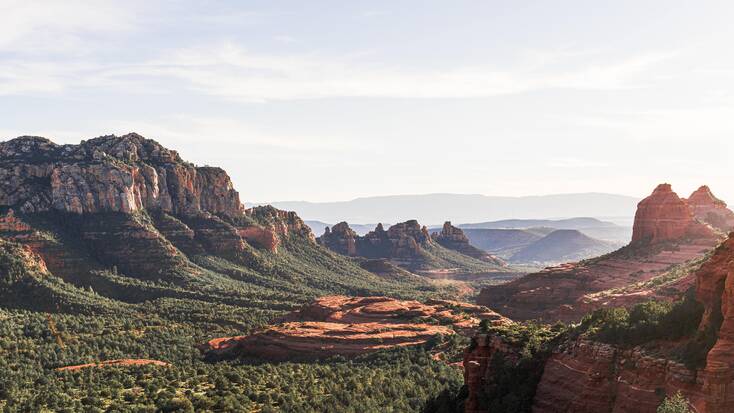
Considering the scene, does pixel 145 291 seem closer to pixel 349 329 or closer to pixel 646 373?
pixel 349 329

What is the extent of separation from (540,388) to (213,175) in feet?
566

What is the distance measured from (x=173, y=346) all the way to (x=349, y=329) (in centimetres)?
2733

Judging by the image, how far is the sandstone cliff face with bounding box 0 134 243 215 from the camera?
154875mm

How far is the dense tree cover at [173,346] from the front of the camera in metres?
62.7

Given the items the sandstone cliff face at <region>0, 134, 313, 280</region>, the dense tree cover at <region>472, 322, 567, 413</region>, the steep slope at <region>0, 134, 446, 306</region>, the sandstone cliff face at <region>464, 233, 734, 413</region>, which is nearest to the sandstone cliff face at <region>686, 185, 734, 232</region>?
the steep slope at <region>0, 134, 446, 306</region>

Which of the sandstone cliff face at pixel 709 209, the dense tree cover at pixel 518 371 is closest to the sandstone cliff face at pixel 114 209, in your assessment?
the sandstone cliff face at pixel 709 209

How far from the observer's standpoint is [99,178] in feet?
528

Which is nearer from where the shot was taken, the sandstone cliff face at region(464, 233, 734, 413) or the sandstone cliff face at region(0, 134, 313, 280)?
the sandstone cliff face at region(464, 233, 734, 413)

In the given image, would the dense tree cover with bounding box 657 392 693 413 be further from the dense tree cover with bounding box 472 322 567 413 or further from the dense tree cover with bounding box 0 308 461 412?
the dense tree cover with bounding box 0 308 461 412

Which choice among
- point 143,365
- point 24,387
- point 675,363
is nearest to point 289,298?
point 143,365

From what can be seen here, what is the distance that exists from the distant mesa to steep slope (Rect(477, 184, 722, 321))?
10065mm

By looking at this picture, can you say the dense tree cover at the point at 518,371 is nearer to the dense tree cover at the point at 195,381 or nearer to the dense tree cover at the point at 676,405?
the dense tree cover at the point at 676,405

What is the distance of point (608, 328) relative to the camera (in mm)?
37219

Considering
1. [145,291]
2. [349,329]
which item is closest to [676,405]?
[349,329]
